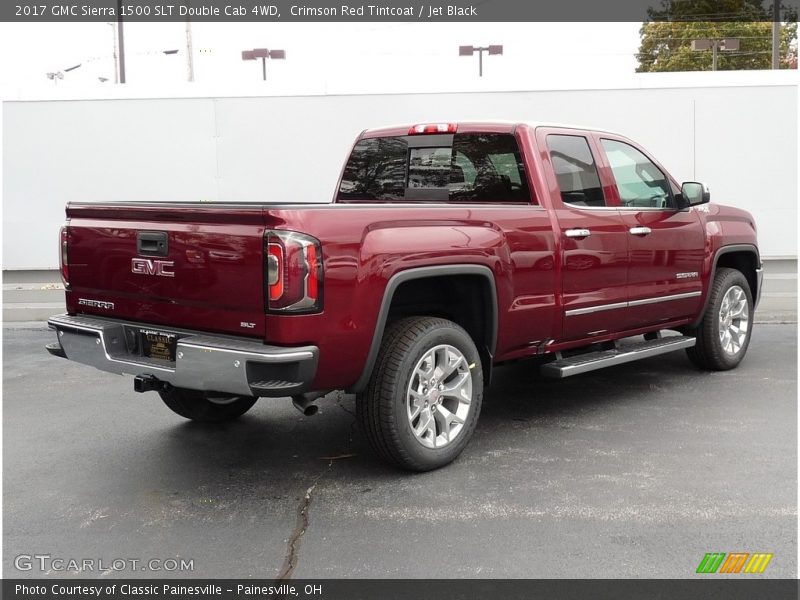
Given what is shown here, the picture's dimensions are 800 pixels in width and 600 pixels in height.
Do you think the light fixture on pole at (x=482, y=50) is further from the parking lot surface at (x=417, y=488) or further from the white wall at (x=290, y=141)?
the parking lot surface at (x=417, y=488)

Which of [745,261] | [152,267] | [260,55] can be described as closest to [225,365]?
[152,267]

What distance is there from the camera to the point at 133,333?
4.38 meters

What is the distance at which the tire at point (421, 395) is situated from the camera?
4.29 metres

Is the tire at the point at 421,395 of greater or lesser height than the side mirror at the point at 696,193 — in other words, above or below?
below

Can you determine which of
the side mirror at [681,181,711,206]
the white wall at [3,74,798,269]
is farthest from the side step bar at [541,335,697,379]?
the white wall at [3,74,798,269]

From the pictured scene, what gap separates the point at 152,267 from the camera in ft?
13.9

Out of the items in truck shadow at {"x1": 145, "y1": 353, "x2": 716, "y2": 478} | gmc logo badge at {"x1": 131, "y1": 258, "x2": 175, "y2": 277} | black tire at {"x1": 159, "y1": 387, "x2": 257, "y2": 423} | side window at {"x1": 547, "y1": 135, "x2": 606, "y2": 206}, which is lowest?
truck shadow at {"x1": 145, "y1": 353, "x2": 716, "y2": 478}

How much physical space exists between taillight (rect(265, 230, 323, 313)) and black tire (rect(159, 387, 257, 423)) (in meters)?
1.76

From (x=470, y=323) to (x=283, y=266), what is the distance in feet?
5.08

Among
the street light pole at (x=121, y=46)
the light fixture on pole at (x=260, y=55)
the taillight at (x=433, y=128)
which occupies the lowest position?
the taillight at (x=433, y=128)

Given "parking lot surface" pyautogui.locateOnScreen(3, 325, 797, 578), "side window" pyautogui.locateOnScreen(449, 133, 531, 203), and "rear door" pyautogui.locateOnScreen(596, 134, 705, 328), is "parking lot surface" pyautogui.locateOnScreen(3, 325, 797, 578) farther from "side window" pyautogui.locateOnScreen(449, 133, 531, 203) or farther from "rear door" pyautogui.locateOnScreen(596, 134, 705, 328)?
"side window" pyautogui.locateOnScreen(449, 133, 531, 203)

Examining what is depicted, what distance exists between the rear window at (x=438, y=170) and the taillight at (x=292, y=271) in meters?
1.87

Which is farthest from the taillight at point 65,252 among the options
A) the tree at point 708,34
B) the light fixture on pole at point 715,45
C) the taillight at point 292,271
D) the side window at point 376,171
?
the tree at point 708,34

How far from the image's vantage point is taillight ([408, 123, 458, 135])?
5535mm
